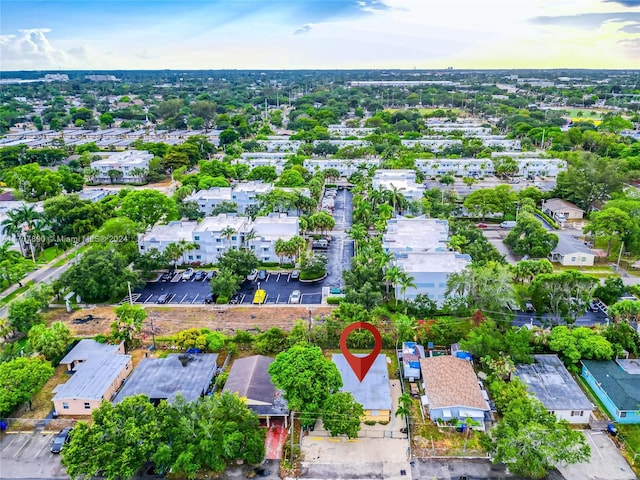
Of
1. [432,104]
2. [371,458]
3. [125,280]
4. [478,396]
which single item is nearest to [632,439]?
[478,396]

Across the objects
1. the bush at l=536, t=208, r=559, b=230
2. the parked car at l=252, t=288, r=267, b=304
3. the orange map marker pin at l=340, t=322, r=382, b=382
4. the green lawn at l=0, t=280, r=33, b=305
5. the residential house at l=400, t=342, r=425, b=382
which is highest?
the orange map marker pin at l=340, t=322, r=382, b=382

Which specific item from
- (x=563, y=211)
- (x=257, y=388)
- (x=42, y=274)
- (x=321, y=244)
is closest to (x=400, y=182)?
(x=563, y=211)

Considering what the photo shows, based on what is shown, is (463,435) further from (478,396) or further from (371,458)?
(371,458)

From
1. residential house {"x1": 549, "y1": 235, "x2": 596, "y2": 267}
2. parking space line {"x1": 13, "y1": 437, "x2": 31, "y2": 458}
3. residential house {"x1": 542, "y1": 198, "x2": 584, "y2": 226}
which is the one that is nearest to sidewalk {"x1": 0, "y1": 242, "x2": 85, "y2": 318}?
parking space line {"x1": 13, "y1": 437, "x2": 31, "y2": 458}

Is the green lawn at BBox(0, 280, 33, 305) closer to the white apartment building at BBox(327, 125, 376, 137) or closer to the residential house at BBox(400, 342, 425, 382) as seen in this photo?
the residential house at BBox(400, 342, 425, 382)

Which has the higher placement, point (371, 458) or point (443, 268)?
point (443, 268)
